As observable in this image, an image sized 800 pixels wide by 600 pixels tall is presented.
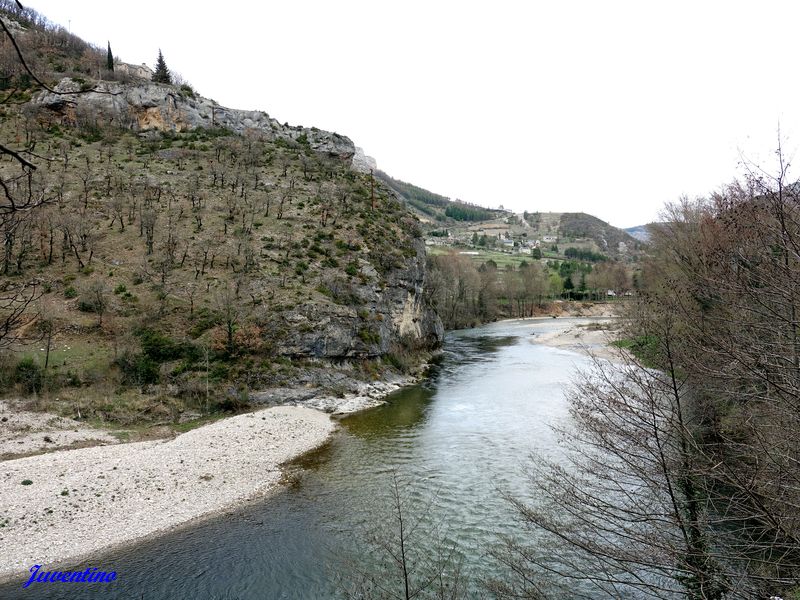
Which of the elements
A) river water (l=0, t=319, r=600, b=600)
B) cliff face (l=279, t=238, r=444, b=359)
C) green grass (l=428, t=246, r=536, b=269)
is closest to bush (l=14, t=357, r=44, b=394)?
cliff face (l=279, t=238, r=444, b=359)

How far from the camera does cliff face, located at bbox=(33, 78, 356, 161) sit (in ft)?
195

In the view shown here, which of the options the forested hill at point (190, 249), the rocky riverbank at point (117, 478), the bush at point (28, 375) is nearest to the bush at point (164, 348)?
the forested hill at point (190, 249)

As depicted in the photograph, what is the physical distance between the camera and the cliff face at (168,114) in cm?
5944

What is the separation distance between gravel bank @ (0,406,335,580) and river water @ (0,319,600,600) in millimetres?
1033

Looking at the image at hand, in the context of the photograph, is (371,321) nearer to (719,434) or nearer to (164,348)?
(164,348)

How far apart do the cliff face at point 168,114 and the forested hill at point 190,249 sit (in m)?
0.23

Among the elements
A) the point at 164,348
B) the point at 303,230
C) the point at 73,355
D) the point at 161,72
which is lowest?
the point at 73,355

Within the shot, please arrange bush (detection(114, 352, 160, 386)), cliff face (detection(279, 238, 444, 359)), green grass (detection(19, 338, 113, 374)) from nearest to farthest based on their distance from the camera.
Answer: green grass (detection(19, 338, 113, 374))
bush (detection(114, 352, 160, 386))
cliff face (detection(279, 238, 444, 359))

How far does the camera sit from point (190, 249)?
133ft

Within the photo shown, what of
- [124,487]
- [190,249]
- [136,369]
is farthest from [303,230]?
[124,487]

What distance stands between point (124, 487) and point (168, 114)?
198ft

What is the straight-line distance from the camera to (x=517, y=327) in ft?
269

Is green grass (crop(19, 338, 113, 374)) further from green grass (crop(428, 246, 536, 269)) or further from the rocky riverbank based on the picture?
green grass (crop(428, 246, 536, 269))

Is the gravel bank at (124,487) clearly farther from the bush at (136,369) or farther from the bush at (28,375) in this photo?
the bush at (28,375)
